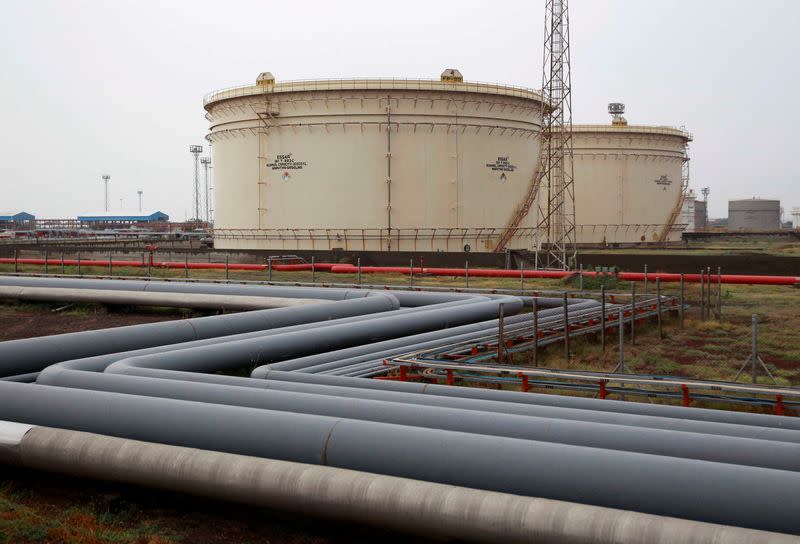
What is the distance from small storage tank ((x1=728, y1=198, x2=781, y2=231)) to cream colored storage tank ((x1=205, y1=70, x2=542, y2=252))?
317 feet

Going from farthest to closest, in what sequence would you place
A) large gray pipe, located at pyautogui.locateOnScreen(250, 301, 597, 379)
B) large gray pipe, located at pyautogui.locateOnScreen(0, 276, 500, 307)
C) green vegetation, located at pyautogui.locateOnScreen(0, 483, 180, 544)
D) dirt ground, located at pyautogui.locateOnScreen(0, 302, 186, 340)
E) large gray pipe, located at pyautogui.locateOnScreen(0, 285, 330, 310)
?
large gray pipe, located at pyautogui.locateOnScreen(0, 285, 330, 310), large gray pipe, located at pyautogui.locateOnScreen(0, 276, 500, 307), dirt ground, located at pyautogui.locateOnScreen(0, 302, 186, 340), large gray pipe, located at pyautogui.locateOnScreen(250, 301, 597, 379), green vegetation, located at pyautogui.locateOnScreen(0, 483, 180, 544)

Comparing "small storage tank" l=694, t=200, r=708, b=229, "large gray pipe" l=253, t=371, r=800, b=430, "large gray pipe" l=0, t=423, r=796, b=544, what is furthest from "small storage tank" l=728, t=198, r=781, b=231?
"large gray pipe" l=0, t=423, r=796, b=544

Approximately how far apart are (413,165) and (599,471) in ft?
129

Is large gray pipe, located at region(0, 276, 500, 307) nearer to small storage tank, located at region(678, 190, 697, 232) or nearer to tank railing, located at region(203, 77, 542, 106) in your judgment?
tank railing, located at region(203, 77, 542, 106)

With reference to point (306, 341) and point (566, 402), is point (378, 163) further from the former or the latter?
point (566, 402)

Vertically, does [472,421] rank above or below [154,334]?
below

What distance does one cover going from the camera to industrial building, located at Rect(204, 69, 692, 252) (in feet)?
153

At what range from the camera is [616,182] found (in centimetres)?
7081

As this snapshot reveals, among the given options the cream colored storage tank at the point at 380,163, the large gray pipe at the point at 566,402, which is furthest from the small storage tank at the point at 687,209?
the large gray pipe at the point at 566,402

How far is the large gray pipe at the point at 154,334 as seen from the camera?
14539 millimetres

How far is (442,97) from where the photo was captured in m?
47.0

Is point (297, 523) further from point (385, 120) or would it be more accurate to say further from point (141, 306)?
point (385, 120)

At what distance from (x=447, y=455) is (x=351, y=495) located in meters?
1.11

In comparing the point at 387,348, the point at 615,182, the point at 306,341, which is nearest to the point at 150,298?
the point at 306,341
